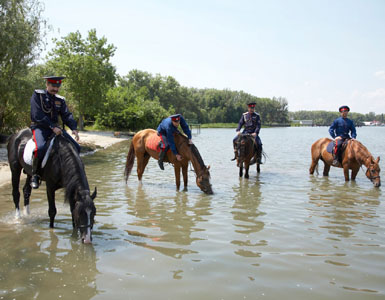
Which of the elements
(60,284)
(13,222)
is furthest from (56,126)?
(60,284)

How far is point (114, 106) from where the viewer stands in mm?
49188

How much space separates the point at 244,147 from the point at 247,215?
17.6ft

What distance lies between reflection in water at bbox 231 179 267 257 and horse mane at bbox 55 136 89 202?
277cm

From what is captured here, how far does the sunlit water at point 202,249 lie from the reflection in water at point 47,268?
1 centimetres

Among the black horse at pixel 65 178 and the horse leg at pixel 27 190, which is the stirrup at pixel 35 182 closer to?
the black horse at pixel 65 178

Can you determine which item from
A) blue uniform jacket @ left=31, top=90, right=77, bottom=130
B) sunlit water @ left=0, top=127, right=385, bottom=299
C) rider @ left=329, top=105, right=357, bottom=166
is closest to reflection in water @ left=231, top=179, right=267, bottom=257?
sunlit water @ left=0, top=127, right=385, bottom=299

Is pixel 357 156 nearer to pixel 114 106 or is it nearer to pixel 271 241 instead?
pixel 271 241

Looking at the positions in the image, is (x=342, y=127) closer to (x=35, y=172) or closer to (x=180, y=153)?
(x=180, y=153)

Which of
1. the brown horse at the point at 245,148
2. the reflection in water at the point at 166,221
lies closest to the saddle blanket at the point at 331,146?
the brown horse at the point at 245,148

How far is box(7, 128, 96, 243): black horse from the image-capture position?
5234mm

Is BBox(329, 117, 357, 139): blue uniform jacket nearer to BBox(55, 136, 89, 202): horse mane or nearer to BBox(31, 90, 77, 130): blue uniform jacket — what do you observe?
BBox(31, 90, 77, 130): blue uniform jacket

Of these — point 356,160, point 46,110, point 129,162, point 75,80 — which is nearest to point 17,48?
point 129,162

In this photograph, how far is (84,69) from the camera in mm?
38844

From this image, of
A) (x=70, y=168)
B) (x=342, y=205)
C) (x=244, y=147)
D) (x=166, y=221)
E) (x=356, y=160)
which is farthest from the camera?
(x=244, y=147)
